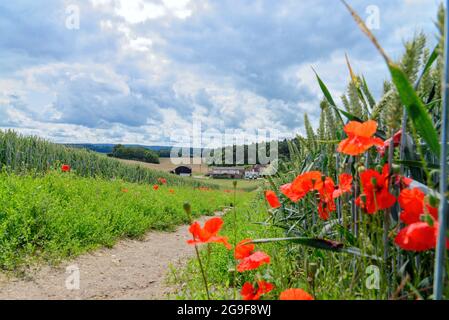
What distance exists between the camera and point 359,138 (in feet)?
3.89

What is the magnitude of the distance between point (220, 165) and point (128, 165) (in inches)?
293

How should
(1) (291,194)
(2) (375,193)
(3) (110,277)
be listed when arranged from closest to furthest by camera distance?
(2) (375,193) < (1) (291,194) < (3) (110,277)

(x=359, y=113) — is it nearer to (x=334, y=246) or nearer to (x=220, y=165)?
(x=334, y=246)

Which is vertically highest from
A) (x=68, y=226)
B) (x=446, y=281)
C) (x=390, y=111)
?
(x=390, y=111)

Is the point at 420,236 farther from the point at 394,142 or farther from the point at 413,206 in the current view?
the point at 394,142

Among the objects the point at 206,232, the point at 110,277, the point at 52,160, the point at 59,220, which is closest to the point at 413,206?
the point at 206,232

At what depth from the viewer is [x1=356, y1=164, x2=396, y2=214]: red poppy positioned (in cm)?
115

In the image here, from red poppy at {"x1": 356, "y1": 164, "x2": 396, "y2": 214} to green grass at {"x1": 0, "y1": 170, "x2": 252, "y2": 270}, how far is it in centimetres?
294

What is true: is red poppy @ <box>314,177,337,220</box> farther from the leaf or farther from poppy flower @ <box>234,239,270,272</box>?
the leaf

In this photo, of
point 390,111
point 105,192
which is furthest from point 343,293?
point 105,192

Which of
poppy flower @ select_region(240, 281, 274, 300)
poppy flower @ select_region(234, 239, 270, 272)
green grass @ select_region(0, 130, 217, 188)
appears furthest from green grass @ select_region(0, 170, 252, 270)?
poppy flower @ select_region(240, 281, 274, 300)

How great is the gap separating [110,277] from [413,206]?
2.78 meters

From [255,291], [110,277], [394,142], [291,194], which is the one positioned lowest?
[110,277]

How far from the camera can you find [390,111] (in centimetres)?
110
